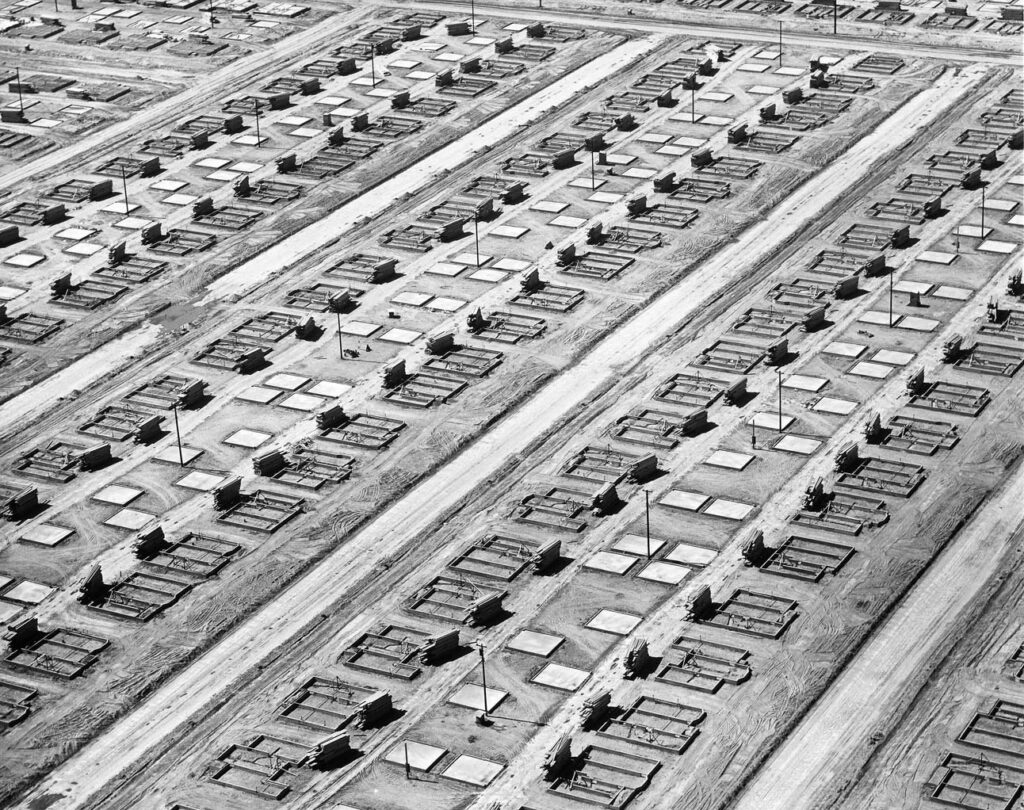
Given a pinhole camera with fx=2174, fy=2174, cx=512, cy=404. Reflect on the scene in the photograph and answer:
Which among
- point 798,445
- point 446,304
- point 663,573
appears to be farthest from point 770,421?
point 446,304

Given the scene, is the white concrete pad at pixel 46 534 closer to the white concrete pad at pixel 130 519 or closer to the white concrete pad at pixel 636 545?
the white concrete pad at pixel 130 519

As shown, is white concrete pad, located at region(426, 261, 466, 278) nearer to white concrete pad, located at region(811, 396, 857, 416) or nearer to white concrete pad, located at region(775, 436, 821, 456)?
white concrete pad, located at region(811, 396, 857, 416)

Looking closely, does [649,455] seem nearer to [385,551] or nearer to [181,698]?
[385,551]

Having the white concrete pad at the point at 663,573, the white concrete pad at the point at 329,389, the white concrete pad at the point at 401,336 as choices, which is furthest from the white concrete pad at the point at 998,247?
the white concrete pad at the point at 663,573

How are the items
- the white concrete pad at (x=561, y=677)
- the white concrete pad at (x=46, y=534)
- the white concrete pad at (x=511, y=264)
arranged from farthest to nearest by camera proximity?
the white concrete pad at (x=511, y=264) → the white concrete pad at (x=46, y=534) → the white concrete pad at (x=561, y=677)

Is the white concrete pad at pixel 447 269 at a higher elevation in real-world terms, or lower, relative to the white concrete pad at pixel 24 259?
higher

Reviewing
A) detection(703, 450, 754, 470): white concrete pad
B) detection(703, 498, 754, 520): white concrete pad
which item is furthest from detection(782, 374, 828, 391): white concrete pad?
detection(703, 498, 754, 520): white concrete pad

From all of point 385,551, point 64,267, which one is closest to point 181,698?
point 385,551
